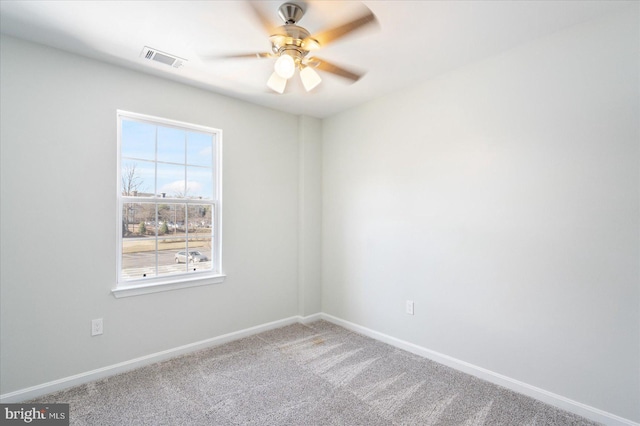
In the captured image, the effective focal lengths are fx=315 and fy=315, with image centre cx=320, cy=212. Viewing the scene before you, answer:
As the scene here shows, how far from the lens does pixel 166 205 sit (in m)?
2.95

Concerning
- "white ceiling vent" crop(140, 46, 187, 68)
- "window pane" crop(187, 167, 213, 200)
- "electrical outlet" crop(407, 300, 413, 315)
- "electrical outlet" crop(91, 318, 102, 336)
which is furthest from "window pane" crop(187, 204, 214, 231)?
"electrical outlet" crop(407, 300, 413, 315)

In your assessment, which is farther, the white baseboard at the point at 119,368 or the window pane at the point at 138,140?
the window pane at the point at 138,140

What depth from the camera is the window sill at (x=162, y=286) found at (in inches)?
103

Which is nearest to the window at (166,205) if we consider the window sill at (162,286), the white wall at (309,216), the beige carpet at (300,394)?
the window sill at (162,286)

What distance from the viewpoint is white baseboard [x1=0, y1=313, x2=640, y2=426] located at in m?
2.03

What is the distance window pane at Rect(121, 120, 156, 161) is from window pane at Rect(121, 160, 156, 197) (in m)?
0.07

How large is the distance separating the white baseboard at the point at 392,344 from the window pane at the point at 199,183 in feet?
4.74

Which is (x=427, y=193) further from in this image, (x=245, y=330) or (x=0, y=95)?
(x=0, y=95)

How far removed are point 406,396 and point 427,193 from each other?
1.69m

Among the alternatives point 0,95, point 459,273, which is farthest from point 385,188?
point 0,95

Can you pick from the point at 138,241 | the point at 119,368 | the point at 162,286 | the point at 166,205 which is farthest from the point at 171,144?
the point at 119,368

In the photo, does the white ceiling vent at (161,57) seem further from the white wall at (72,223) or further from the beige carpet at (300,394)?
the beige carpet at (300,394)

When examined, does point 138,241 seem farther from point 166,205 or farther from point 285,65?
point 285,65

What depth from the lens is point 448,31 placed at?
84.5 inches
